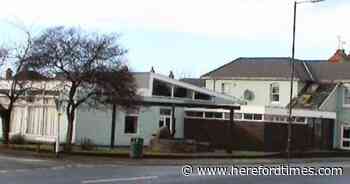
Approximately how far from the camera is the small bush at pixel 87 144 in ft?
128

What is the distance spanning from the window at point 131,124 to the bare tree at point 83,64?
1127 centimetres

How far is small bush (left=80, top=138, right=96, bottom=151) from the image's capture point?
38.9 meters

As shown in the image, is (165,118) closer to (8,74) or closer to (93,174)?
(8,74)

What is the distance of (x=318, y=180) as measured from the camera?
24.1 meters

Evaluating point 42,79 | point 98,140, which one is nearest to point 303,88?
point 98,140

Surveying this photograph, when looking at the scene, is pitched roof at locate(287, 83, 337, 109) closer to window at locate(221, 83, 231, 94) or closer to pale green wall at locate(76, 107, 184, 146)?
window at locate(221, 83, 231, 94)

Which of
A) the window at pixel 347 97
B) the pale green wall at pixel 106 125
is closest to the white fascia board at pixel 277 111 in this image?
the pale green wall at pixel 106 125

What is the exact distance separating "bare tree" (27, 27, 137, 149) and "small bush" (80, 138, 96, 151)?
Answer: 2.71 meters

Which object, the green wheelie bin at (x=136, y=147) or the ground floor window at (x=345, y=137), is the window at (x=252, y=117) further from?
the green wheelie bin at (x=136, y=147)

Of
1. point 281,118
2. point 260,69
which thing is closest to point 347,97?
point 260,69

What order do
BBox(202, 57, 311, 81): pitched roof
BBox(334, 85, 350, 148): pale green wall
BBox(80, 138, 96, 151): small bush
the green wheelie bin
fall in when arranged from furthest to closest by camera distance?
BBox(202, 57, 311, 81): pitched roof < BBox(334, 85, 350, 148): pale green wall < BBox(80, 138, 96, 151): small bush < the green wheelie bin

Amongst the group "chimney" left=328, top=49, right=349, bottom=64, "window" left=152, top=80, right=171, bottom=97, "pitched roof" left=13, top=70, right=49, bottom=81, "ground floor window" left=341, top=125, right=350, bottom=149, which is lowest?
"ground floor window" left=341, top=125, right=350, bottom=149

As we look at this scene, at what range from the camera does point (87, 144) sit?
40.7 m

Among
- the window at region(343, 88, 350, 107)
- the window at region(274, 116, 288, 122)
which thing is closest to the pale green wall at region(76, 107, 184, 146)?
the window at region(274, 116, 288, 122)
